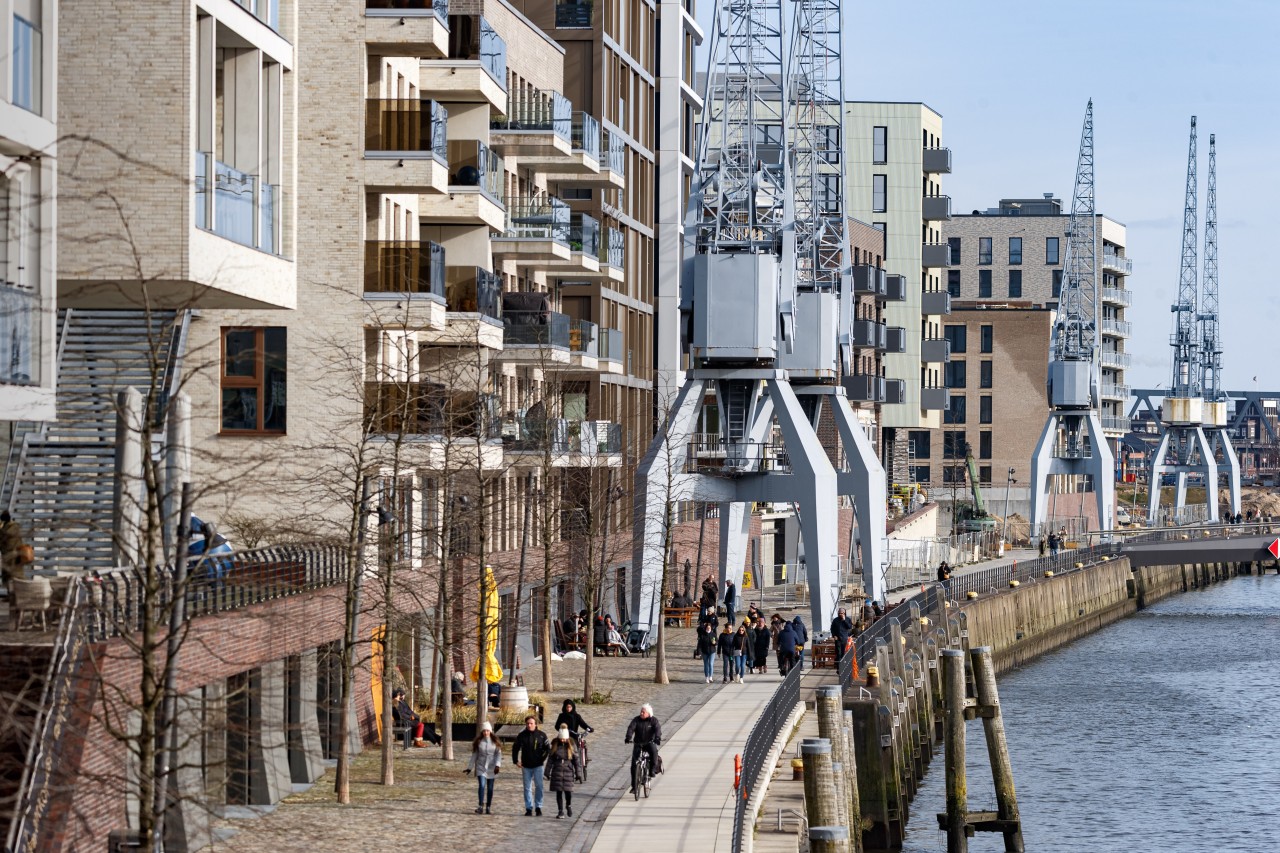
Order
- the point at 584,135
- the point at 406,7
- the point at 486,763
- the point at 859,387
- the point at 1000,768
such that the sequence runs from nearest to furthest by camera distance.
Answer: the point at 486,763 → the point at 1000,768 → the point at 406,7 → the point at 584,135 → the point at 859,387

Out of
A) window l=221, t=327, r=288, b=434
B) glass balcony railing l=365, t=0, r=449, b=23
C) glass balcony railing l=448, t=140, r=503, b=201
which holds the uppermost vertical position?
glass balcony railing l=365, t=0, r=449, b=23

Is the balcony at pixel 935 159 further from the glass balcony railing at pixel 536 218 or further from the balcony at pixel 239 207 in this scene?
the balcony at pixel 239 207

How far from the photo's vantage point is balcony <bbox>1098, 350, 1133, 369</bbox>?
557 ft

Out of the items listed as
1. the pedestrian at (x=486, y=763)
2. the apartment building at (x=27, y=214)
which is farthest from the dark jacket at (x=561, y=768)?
the apartment building at (x=27, y=214)

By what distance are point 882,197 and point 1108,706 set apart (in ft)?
218

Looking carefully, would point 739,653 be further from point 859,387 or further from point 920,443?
point 920,443

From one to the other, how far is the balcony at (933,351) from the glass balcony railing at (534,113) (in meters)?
77.2

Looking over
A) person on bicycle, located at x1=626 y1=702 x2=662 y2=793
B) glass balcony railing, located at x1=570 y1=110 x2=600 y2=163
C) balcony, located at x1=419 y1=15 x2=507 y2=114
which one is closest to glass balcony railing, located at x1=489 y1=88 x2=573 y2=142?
glass balcony railing, located at x1=570 y1=110 x2=600 y2=163

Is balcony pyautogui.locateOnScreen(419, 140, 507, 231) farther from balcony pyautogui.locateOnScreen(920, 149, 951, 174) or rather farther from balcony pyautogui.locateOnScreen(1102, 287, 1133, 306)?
balcony pyautogui.locateOnScreen(1102, 287, 1133, 306)

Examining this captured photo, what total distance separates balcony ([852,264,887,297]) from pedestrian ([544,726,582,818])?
80.7 m

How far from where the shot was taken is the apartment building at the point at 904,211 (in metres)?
132

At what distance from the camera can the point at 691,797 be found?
3372 centimetres

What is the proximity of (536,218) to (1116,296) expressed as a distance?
123436mm

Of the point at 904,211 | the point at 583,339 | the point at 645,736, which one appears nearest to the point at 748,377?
the point at 583,339
